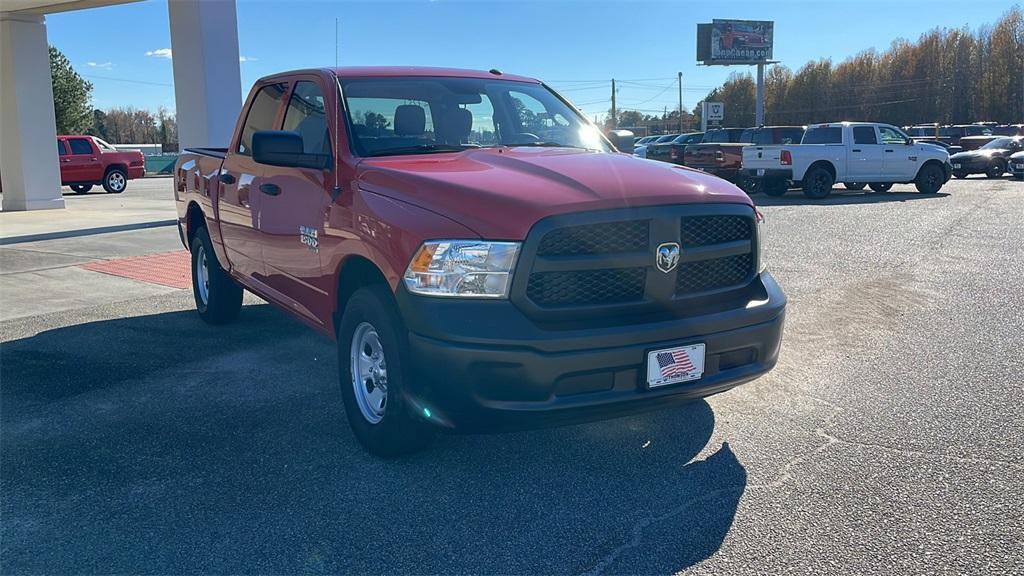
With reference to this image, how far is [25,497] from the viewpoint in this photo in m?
3.58

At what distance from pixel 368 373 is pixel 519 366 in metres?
1.13

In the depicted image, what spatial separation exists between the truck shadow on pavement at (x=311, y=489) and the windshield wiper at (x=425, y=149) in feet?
4.94

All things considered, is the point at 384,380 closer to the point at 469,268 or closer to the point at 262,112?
the point at 469,268

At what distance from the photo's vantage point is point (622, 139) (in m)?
5.47

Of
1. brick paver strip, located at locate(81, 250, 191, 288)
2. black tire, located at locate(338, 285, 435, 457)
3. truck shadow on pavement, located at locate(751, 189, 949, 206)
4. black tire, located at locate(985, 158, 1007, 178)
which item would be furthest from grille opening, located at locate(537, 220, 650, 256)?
black tire, located at locate(985, 158, 1007, 178)

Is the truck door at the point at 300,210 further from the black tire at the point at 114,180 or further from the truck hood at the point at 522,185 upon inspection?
the black tire at the point at 114,180

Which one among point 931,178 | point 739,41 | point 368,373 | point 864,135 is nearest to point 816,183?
point 864,135

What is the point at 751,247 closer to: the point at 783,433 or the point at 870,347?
the point at 783,433

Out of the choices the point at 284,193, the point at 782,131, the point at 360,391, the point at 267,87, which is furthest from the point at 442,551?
the point at 782,131

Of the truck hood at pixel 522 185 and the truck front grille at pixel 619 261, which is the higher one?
the truck hood at pixel 522 185

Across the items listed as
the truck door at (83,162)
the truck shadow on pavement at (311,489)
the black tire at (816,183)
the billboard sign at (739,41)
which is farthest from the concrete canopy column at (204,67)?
the billboard sign at (739,41)

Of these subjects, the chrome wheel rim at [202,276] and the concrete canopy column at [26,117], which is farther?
the concrete canopy column at [26,117]

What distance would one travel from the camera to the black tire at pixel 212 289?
258 inches

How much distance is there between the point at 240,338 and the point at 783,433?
4202 millimetres
